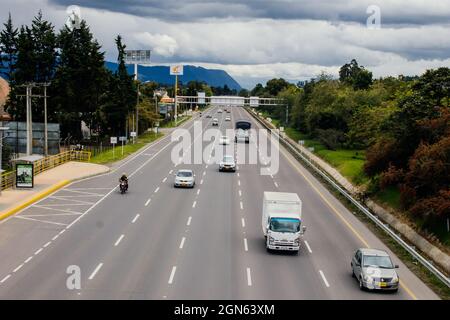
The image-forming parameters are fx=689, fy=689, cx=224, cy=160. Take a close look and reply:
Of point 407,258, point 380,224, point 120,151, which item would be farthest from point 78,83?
point 407,258

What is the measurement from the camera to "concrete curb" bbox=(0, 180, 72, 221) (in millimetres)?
39791

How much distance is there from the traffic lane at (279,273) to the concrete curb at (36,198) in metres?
13.8

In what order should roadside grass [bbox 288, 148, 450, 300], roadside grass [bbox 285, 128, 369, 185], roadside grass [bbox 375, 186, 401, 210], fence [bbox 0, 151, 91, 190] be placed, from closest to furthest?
roadside grass [bbox 288, 148, 450, 300] < roadside grass [bbox 375, 186, 401, 210] < fence [bbox 0, 151, 91, 190] < roadside grass [bbox 285, 128, 369, 185]

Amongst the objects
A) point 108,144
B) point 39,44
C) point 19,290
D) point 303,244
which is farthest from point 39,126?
point 19,290

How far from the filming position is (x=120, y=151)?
7750cm

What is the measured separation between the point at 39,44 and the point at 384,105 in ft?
152

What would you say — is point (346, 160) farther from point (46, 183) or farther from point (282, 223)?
point (282, 223)

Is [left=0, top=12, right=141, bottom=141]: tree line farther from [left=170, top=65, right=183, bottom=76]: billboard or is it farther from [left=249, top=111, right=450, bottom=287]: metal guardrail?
[left=170, top=65, right=183, bottom=76]: billboard

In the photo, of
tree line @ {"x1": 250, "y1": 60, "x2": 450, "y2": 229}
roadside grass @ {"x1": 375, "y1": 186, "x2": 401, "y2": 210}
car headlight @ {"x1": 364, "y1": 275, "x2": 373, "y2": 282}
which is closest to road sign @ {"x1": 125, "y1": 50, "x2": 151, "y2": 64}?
tree line @ {"x1": 250, "y1": 60, "x2": 450, "y2": 229}

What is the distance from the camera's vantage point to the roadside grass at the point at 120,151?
69250mm

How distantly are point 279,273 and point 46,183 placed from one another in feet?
91.5

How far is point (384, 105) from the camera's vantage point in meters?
77.2

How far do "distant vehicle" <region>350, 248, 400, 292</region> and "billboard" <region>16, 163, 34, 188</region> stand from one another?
27.8m

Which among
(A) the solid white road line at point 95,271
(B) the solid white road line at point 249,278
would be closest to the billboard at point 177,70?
(A) the solid white road line at point 95,271
